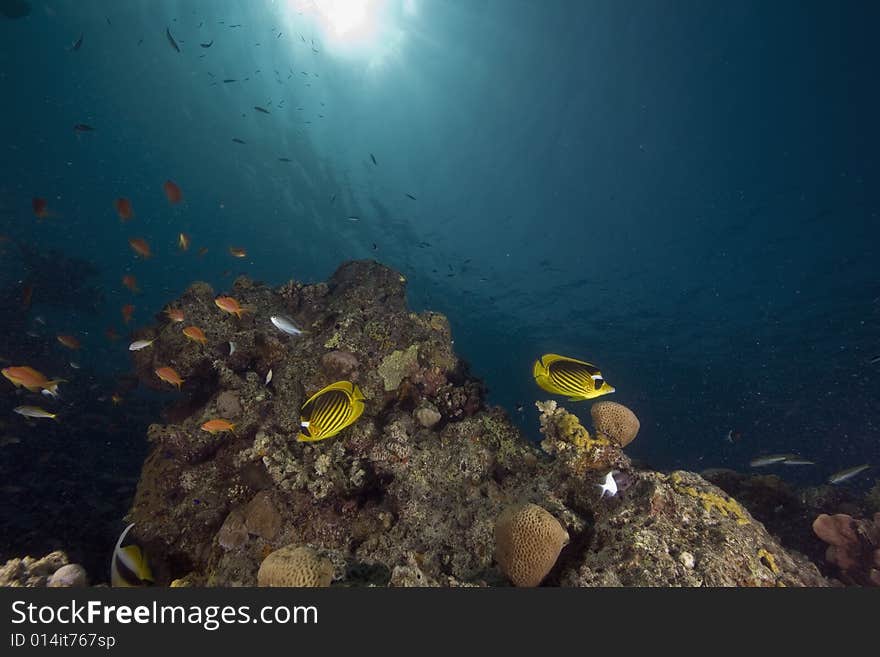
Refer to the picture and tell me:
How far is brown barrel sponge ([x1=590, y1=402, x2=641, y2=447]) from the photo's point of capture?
17.0 ft

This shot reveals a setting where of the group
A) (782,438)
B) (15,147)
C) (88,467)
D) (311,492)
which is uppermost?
(782,438)

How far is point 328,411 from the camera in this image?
302 centimetres

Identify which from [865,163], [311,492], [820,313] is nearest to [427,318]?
[311,492]

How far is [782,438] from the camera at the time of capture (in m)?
44.6

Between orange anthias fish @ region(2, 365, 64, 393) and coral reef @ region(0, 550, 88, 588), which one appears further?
orange anthias fish @ region(2, 365, 64, 393)

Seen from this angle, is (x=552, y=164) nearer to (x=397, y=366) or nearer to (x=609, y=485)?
(x=397, y=366)

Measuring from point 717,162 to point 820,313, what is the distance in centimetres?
1553

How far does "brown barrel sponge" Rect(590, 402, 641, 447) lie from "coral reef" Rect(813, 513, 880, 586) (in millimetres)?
4073

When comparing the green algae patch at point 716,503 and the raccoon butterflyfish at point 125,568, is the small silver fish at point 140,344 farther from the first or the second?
the green algae patch at point 716,503

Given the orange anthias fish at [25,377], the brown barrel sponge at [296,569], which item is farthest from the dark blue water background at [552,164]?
the orange anthias fish at [25,377]

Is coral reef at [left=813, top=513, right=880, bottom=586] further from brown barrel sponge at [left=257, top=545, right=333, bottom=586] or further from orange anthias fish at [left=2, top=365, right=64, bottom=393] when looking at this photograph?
orange anthias fish at [left=2, top=365, right=64, bottom=393]

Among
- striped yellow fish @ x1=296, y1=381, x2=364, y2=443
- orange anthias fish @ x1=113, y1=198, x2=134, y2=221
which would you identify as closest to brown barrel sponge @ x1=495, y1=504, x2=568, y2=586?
striped yellow fish @ x1=296, y1=381, x2=364, y2=443

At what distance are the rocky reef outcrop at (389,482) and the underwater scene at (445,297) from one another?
1.8 inches

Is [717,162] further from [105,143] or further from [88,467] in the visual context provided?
[105,143]
